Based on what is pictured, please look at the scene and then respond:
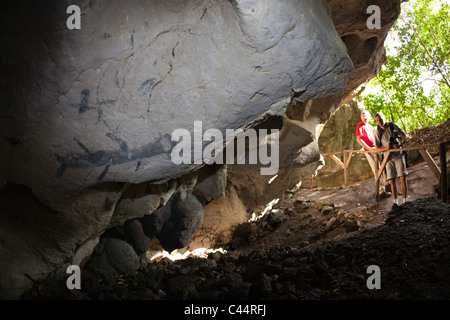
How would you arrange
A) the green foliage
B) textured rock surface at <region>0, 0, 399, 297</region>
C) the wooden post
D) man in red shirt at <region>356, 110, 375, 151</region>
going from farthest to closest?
the green foliage → man in red shirt at <region>356, 110, 375, 151</region> → the wooden post → textured rock surface at <region>0, 0, 399, 297</region>

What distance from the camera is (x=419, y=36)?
12797 millimetres

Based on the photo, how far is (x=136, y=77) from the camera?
7.96ft

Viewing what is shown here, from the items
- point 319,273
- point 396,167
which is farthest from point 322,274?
point 396,167

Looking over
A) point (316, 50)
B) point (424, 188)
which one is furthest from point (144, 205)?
point (424, 188)

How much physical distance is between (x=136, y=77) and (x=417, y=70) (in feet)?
46.7

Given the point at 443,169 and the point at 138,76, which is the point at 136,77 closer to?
the point at 138,76

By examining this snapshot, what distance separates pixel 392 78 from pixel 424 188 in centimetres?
862

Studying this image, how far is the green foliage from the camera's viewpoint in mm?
12289

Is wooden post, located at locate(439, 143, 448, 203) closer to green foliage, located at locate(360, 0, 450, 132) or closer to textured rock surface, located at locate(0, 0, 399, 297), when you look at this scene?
textured rock surface, located at locate(0, 0, 399, 297)

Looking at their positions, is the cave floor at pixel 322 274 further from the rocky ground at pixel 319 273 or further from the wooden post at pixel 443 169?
the wooden post at pixel 443 169

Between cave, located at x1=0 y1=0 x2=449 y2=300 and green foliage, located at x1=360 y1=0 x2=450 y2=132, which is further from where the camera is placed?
green foliage, located at x1=360 y1=0 x2=450 y2=132

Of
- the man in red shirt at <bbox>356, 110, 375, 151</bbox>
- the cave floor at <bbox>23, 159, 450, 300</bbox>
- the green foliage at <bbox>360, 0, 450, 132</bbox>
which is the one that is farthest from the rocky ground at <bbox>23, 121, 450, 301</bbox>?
the green foliage at <bbox>360, 0, 450, 132</bbox>

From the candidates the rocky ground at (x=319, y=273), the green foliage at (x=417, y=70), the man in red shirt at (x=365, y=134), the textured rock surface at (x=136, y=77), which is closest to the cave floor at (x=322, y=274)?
the rocky ground at (x=319, y=273)

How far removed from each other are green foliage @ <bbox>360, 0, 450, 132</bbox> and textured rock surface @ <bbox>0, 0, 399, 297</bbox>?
12.6 metres
